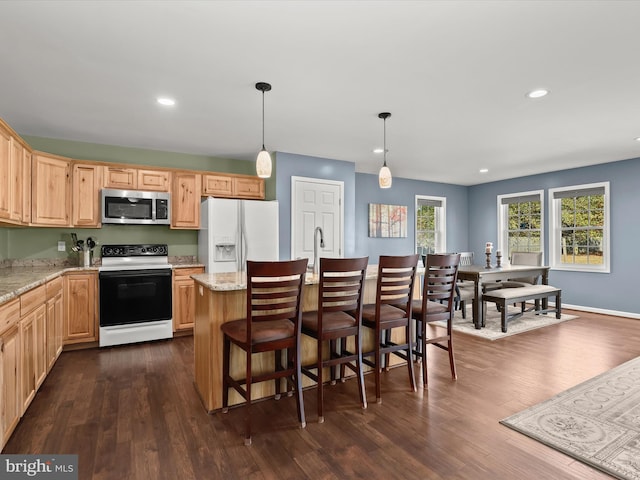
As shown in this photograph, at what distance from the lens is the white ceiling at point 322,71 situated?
204 centimetres

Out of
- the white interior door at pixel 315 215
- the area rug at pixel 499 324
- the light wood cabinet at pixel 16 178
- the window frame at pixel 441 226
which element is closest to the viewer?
the light wood cabinet at pixel 16 178

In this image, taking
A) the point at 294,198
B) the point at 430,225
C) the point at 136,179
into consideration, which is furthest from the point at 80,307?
the point at 430,225

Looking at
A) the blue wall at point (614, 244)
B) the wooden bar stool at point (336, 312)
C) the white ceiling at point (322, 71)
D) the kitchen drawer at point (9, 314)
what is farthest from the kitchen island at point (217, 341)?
the blue wall at point (614, 244)

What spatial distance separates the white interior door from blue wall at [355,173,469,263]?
1309 mm

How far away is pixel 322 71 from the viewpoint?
2709mm

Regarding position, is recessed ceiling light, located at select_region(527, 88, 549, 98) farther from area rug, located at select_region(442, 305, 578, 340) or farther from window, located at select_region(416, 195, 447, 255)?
window, located at select_region(416, 195, 447, 255)

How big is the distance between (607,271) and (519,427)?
503cm

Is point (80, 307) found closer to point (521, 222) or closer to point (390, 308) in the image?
point (390, 308)

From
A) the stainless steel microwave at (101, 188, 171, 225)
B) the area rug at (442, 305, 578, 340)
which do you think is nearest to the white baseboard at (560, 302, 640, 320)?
the area rug at (442, 305, 578, 340)

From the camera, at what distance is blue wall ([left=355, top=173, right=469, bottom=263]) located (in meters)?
6.82

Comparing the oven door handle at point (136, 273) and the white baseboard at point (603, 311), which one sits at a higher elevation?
the oven door handle at point (136, 273)

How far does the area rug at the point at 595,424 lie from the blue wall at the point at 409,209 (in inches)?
168

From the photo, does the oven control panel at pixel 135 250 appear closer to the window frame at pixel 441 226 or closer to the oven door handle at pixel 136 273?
the oven door handle at pixel 136 273

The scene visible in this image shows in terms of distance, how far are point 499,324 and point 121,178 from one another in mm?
5507
